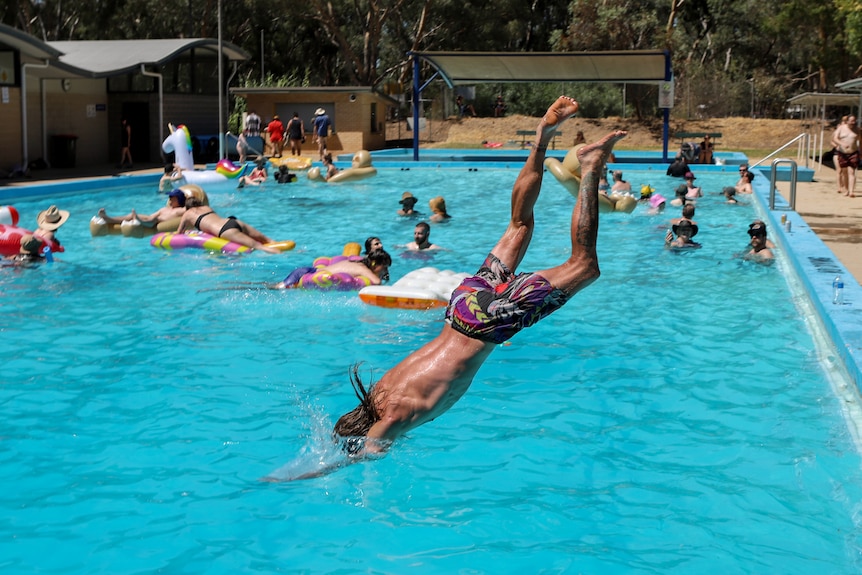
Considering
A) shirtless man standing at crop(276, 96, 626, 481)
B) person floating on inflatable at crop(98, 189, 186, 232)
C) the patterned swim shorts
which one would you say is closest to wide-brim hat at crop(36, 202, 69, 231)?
person floating on inflatable at crop(98, 189, 186, 232)

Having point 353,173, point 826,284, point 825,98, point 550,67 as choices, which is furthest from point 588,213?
point 550,67

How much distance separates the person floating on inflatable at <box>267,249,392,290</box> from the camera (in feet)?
30.6

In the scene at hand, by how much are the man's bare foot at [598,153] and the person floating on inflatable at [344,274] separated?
5.30m

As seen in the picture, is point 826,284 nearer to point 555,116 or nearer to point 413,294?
point 413,294

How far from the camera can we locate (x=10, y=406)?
6277mm

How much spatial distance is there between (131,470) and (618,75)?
23669mm

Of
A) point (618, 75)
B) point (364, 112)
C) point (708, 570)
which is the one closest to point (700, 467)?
point (708, 570)

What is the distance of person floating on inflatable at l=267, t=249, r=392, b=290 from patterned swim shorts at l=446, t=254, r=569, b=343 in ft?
16.5

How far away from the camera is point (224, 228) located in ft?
39.5

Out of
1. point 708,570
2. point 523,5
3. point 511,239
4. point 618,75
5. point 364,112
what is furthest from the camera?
point 523,5

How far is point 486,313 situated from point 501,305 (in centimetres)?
9

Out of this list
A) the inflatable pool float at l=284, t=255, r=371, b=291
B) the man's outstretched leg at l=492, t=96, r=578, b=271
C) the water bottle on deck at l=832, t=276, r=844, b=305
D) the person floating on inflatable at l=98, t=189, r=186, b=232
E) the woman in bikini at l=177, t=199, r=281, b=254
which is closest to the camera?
the man's outstretched leg at l=492, t=96, r=578, b=271

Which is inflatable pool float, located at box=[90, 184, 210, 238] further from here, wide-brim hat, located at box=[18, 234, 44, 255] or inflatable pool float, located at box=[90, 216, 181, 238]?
wide-brim hat, located at box=[18, 234, 44, 255]

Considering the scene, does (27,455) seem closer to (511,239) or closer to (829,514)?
(511,239)
